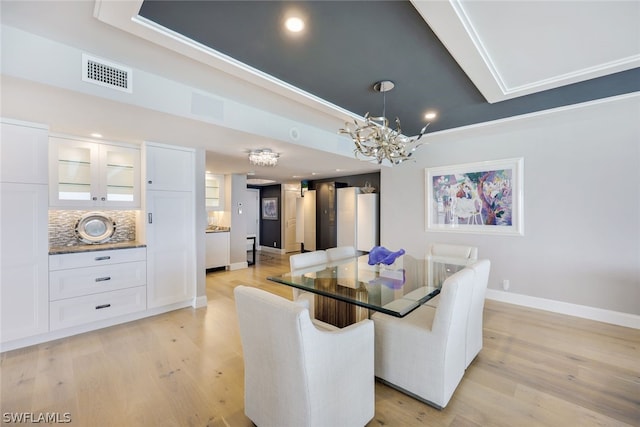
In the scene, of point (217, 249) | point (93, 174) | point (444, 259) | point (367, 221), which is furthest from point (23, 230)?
point (367, 221)

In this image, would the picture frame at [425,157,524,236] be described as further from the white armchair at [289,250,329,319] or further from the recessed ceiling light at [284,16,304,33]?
the recessed ceiling light at [284,16,304,33]

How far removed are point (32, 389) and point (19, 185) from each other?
184 centimetres

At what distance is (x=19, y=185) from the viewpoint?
2.56m

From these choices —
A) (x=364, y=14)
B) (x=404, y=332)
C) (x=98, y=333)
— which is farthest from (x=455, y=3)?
(x=98, y=333)

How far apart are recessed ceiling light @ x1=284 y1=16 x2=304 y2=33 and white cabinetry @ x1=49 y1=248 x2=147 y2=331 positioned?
3.10m

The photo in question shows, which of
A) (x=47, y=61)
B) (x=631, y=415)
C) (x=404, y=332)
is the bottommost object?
(x=631, y=415)

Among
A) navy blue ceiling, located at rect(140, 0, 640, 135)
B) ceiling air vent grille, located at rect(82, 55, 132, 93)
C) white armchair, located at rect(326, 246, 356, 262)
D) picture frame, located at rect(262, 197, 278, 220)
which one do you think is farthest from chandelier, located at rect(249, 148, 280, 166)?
picture frame, located at rect(262, 197, 278, 220)

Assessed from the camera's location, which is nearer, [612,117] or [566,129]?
[612,117]

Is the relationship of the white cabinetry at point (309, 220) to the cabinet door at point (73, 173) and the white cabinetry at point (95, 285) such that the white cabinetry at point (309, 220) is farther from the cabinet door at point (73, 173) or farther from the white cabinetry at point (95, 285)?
the cabinet door at point (73, 173)

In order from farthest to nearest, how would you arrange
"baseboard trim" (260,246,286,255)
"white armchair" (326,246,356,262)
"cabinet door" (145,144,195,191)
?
"baseboard trim" (260,246,286,255) < "cabinet door" (145,144,195,191) < "white armchair" (326,246,356,262)

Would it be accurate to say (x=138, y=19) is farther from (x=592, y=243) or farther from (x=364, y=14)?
(x=592, y=243)

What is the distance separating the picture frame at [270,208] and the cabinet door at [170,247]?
15.4 ft

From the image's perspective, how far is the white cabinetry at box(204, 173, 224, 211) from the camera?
232 inches

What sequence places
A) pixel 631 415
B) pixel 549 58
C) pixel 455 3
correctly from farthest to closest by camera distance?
→ pixel 549 58, pixel 631 415, pixel 455 3
